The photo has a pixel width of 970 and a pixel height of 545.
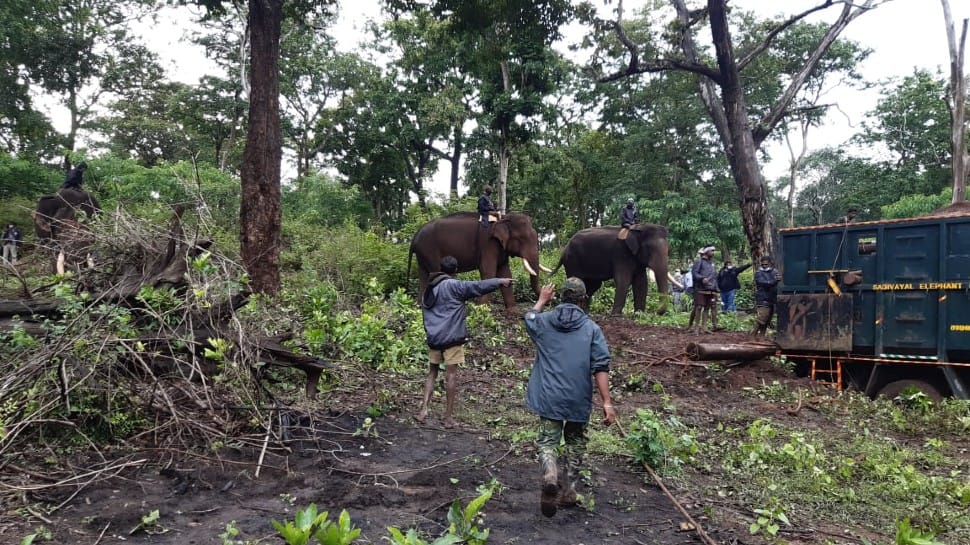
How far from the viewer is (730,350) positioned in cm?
1020

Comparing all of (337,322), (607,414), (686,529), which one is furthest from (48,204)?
(686,529)

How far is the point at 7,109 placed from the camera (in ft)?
88.3

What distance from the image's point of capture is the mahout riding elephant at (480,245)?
553 inches

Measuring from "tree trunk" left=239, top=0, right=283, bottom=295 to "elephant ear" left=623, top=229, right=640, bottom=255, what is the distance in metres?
8.07

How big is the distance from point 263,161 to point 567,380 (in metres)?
8.42

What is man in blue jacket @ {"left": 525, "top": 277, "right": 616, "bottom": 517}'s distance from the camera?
495cm

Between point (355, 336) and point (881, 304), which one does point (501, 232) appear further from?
point (881, 304)

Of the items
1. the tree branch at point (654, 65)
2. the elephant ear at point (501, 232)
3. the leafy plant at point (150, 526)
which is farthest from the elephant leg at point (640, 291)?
the leafy plant at point (150, 526)

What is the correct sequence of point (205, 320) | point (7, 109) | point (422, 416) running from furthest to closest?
point (7, 109), point (422, 416), point (205, 320)

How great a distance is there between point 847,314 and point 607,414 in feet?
21.0

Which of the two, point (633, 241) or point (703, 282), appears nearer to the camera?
point (703, 282)

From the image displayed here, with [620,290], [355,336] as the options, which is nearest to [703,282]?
[620,290]

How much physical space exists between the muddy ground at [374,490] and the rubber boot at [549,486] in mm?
109

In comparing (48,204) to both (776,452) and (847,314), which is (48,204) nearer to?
(776,452)
